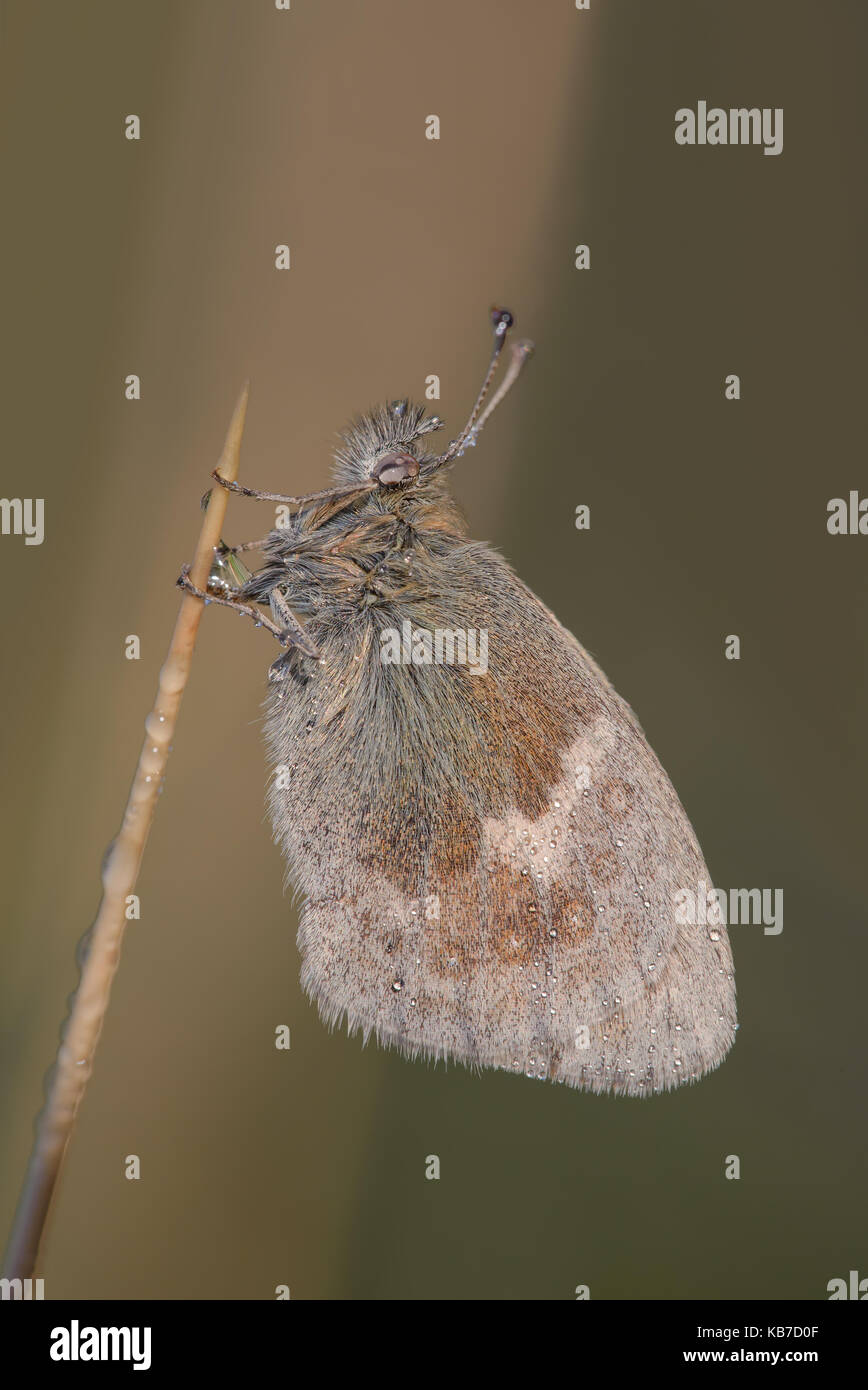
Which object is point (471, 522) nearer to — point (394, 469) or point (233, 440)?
point (394, 469)

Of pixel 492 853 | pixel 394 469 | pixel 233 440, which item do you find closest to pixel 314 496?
pixel 394 469

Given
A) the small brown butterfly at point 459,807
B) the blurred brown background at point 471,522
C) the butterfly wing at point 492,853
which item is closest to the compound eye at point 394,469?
the small brown butterfly at point 459,807

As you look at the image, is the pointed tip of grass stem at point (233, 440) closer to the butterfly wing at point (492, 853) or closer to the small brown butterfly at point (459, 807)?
the small brown butterfly at point (459, 807)

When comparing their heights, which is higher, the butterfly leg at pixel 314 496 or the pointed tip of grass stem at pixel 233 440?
the butterfly leg at pixel 314 496

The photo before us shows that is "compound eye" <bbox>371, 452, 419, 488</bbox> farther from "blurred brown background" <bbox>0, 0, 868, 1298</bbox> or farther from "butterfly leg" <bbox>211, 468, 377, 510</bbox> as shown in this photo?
"blurred brown background" <bbox>0, 0, 868, 1298</bbox>

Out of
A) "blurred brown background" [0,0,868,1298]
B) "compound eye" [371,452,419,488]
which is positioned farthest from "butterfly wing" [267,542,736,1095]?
"blurred brown background" [0,0,868,1298]

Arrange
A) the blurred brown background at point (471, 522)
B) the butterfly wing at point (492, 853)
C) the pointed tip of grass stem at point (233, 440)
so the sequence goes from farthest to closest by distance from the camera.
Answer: the blurred brown background at point (471, 522)
the butterfly wing at point (492, 853)
the pointed tip of grass stem at point (233, 440)

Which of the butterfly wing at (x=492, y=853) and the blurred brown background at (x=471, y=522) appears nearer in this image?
the butterfly wing at (x=492, y=853)

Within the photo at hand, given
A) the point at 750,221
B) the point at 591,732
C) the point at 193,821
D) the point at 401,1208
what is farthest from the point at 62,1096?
the point at 750,221
